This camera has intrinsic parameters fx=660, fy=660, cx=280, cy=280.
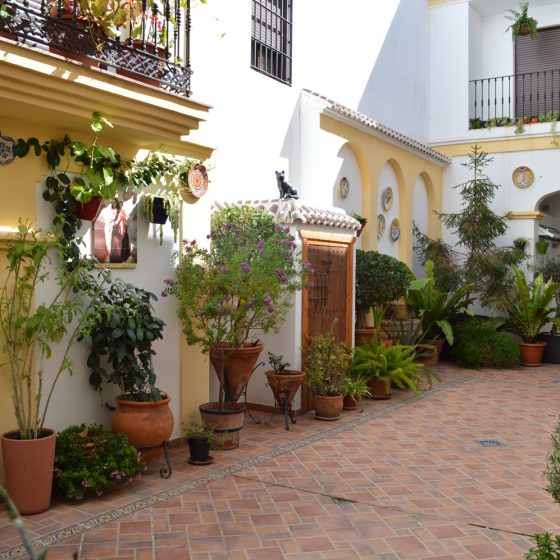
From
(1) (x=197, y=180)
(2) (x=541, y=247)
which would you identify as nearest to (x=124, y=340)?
(1) (x=197, y=180)

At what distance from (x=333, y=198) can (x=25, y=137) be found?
6.82 m

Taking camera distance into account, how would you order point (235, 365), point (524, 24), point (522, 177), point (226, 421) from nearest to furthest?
point (226, 421) → point (235, 365) → point (522, 177) → point (524, 24)

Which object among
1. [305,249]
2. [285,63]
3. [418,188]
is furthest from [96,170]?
[418,188]

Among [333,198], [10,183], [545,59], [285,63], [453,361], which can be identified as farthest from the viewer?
[545,59]

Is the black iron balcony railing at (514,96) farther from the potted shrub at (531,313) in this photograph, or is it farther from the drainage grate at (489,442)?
the drainage grate at (489,442)

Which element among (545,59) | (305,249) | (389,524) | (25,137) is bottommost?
(389,524)

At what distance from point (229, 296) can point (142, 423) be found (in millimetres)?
1626

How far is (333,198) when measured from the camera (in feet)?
37.4

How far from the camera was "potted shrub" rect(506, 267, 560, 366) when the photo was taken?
509 inches

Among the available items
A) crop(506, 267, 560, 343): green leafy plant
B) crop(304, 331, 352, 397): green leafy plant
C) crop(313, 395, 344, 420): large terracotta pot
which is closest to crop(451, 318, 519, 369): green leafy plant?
crop(506, 267, 560, 343): green leafy plant

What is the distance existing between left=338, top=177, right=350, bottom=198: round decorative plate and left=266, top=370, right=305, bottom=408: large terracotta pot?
4.58m

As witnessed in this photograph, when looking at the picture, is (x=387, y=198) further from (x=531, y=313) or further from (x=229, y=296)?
(x=229, y=296)

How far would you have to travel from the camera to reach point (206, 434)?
6281mm

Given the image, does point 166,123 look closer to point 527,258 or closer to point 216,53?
point 216,53
